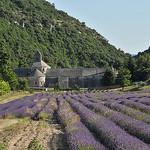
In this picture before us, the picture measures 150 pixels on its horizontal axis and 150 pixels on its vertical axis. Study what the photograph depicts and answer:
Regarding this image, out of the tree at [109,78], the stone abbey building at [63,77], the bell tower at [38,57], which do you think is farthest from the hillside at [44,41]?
the tree at [109,78]

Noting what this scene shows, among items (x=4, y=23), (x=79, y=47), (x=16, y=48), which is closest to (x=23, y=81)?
(x=16, y=48)

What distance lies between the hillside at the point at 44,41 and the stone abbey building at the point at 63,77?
26.7 metres

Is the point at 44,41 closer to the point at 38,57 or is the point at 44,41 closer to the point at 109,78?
the point at 38,57

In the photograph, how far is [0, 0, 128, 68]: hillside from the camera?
81.3 m

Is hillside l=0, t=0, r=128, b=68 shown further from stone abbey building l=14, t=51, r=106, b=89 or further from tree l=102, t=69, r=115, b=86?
tree l=102, t=69, r=115, b=86

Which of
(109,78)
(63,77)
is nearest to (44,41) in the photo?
(63,77)

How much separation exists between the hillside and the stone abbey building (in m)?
26.7

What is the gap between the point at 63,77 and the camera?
Result: 1953 inches

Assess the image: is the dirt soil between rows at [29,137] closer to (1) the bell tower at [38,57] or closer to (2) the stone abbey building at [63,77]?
(2) the stone abbey building at [63,77]

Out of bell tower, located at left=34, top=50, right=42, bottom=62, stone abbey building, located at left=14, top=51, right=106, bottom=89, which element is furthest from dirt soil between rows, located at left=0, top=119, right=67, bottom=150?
bell tower, located at left=34, top=50, right=42, bottom=62

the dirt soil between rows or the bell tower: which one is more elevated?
the bell tower

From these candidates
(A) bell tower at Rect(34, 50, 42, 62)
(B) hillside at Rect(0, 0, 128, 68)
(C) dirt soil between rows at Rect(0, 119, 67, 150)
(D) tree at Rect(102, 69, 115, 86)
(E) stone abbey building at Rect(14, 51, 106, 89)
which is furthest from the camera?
(B) hillside at Rect(0, 0, 128, 68)

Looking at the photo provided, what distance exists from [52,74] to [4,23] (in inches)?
2296

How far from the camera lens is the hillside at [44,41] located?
81312mm
